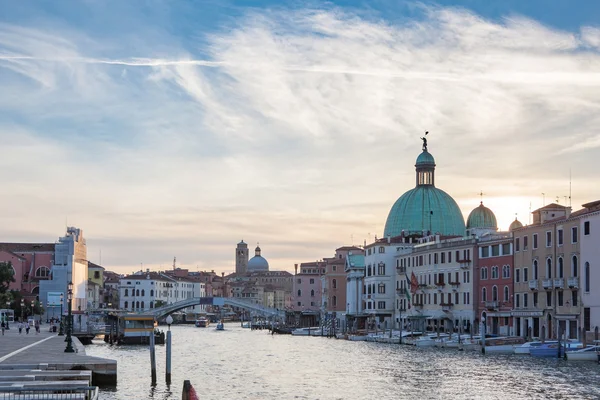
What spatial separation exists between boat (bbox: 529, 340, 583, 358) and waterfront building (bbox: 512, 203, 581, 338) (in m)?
3.22

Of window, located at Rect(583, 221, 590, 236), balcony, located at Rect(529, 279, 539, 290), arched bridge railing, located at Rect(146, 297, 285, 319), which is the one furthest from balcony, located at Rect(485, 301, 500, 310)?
arched bridge railing, located at Rect(146, 297, 285, 319)

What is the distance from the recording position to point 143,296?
148m

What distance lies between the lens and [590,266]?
171ft

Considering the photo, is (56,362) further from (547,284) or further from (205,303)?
(205,303)

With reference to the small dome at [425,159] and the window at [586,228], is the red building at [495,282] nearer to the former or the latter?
the window at [586,228]

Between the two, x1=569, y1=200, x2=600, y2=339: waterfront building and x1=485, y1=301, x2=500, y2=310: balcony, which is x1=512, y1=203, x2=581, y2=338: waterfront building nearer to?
x1=569, y1=200, x2=600, y2=339: waterfront building

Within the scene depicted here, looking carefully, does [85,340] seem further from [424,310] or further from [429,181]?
[429,181]

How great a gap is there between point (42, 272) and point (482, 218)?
4733cm

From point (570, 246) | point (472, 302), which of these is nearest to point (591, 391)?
point (570, 246)

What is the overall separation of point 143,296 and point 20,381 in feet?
415

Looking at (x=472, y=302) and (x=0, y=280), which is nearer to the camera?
(x=472, y=302)

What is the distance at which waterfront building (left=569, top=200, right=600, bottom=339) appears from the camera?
169 feet

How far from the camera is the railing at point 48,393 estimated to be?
1966 centimetres

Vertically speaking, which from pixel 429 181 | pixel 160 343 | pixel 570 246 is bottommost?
pixel 160 343
